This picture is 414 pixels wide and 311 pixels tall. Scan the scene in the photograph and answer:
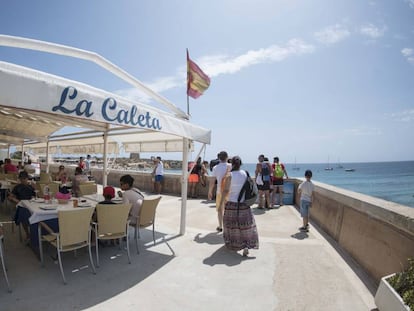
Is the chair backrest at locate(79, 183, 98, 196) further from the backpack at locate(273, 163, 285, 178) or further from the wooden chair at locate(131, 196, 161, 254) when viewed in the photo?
the backpack at locate(273, 163, 285, 178)

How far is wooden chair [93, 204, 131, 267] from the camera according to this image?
3.74 metres

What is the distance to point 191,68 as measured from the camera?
634 cm

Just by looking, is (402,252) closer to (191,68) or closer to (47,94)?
(47,94)

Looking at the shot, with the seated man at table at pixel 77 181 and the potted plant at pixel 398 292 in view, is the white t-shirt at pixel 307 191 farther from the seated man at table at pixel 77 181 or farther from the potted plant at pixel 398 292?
the seated man at table at pixel 77 181

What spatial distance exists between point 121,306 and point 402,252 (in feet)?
10.1

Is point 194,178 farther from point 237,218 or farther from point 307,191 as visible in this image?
point 237,218

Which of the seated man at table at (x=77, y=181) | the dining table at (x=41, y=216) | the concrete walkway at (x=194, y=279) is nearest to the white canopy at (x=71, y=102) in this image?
the dining table at (x=41, y=216)

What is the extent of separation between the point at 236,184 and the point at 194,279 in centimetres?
163

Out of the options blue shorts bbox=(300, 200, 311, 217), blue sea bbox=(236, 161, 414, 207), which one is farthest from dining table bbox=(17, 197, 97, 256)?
blue sea bbox=(236, 161, 414, 207)

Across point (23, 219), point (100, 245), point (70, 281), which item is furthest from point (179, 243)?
point (23, 219)

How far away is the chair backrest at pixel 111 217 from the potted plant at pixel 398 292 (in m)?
3.26

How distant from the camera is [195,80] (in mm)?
6453

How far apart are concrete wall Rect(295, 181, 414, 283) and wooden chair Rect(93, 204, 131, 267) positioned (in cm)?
344

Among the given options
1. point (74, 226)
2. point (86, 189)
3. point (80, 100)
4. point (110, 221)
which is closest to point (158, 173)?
point (86, 189)
